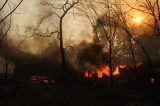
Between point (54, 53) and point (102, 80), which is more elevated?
point (54, 53)

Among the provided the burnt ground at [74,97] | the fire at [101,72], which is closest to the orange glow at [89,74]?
the fire at [101,72]

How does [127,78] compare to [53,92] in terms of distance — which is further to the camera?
[127,78]

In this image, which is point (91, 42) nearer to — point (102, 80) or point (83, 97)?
point (102, 80)

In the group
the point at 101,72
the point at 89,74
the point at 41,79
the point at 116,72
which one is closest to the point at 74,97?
the point at 41,79

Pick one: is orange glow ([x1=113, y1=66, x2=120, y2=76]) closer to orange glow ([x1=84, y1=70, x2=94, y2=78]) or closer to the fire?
the fire

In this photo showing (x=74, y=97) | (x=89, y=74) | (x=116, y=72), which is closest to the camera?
(x=74, y=97)

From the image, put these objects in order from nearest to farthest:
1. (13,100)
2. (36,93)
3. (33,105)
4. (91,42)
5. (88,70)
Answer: (33,105), (13,100), (36,93), (88,70), (91,42)

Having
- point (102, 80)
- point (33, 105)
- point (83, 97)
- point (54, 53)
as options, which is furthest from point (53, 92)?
point (54, 53)

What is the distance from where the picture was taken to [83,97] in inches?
956

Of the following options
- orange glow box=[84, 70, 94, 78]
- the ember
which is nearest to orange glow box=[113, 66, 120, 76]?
orange glow box=[84, 70, 94, 78]

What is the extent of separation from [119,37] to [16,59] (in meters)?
18.3

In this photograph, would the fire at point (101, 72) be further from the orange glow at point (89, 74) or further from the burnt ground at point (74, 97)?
the burnt ground at point (74, 97)

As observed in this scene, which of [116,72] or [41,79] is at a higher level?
[116,72]

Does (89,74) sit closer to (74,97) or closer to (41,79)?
(41,79)
